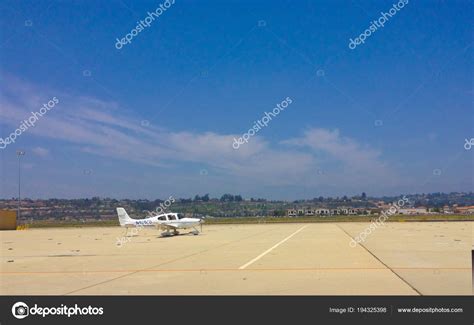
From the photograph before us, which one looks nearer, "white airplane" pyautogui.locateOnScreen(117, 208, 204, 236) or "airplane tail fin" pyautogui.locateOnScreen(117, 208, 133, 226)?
"white airplane" pyautogui.locateOnScreen(117, 208, 204, 236)

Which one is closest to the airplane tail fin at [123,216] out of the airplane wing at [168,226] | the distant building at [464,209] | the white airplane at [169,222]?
the white airplane at [169,222]

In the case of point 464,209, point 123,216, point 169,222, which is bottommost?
point 464,209

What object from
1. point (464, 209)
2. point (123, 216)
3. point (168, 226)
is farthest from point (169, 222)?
point (464, 209)

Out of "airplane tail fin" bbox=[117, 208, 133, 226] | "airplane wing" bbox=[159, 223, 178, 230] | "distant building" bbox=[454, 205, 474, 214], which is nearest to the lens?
"airplane wing" bbox=[159, 223, 178, 230]

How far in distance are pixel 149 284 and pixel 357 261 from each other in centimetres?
784

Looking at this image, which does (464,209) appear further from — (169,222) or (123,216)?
(169,222)

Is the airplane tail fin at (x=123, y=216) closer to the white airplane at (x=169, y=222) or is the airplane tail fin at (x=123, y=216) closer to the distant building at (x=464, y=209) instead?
the white airplane at (x=169, y=222)

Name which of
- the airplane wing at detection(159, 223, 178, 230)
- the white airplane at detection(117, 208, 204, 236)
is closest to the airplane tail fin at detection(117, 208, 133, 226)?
the white airplane at detection(117, 208, 204, 236)

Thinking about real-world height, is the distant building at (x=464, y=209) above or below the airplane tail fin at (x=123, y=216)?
below

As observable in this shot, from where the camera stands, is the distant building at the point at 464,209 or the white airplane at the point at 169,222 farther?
the distant building at the point at 464,209

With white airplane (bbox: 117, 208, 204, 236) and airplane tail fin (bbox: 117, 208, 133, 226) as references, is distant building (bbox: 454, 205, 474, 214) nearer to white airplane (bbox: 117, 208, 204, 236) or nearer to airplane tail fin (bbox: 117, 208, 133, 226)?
airplane tail fin (bbox: 117, 208, 133, 226)
